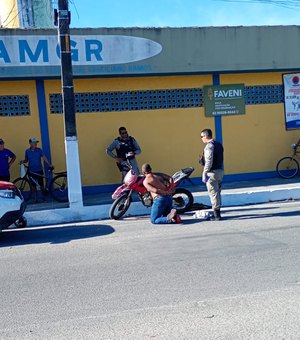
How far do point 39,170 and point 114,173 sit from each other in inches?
96.9

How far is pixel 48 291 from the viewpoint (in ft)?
15.3

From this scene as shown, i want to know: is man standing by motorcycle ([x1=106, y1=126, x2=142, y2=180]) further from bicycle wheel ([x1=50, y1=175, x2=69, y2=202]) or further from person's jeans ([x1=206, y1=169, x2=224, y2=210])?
person's jeans ([x1=206, y1=169, x2=224, y2=210])

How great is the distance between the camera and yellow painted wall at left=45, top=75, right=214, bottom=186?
12055mm

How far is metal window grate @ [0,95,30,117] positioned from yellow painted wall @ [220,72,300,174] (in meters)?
6.15

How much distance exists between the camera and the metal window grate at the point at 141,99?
39.4 feet

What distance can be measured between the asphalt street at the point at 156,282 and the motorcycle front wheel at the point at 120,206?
1.02 meters

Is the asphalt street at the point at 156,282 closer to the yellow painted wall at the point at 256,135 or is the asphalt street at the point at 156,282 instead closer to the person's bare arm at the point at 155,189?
the person's bare arm at the point at 155,189

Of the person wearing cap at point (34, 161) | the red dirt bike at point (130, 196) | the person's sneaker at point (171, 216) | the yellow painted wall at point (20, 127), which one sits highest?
the yellow painted wall at point (20, 127)

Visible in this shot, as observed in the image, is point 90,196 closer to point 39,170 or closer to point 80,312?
Result: point 39,170

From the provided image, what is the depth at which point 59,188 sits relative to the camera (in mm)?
11227

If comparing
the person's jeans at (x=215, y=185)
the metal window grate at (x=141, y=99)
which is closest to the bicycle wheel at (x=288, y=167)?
the metal window grate at (x=141, y=99)

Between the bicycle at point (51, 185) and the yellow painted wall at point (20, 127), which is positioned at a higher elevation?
the yellow painted wall at point (20, 127)

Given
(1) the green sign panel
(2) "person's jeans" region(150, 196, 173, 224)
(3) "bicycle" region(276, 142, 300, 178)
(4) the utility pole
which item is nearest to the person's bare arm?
(2) "person's jeans" region(150, 196, 173, 224)

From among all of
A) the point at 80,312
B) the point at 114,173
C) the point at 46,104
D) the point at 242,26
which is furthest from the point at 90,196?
the point at 80,312
